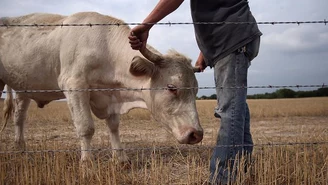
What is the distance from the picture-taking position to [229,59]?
11.4 ft

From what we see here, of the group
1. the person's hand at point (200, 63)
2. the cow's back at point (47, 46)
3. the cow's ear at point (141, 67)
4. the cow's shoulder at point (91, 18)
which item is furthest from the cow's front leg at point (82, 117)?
the person's hand at point (200, 63)

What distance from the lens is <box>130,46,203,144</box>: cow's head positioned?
431 centimetres

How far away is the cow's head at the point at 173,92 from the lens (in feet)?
14.1

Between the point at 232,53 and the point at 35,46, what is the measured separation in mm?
4029

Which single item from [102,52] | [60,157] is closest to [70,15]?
[102,52]

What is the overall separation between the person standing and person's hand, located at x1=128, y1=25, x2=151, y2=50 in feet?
0.17

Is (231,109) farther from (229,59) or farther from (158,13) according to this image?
(158,13)

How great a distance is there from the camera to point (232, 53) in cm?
348

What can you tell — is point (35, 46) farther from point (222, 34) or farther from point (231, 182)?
point (231, 182)

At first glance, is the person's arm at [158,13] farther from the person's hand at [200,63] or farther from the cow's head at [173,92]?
the person's hand at [200,63]

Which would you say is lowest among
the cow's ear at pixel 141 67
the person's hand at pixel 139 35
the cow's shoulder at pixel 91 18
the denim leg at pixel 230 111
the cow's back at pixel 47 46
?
the denim leg at pixel 230 111

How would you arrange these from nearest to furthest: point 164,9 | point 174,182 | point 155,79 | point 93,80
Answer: point 164,9 → point 174,182 → point 155,79 → point 93,80

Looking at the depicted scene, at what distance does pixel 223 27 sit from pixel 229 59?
0.34 m

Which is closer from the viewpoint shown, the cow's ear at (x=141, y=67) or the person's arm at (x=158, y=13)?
the person's arm at (x=158, y=13)
